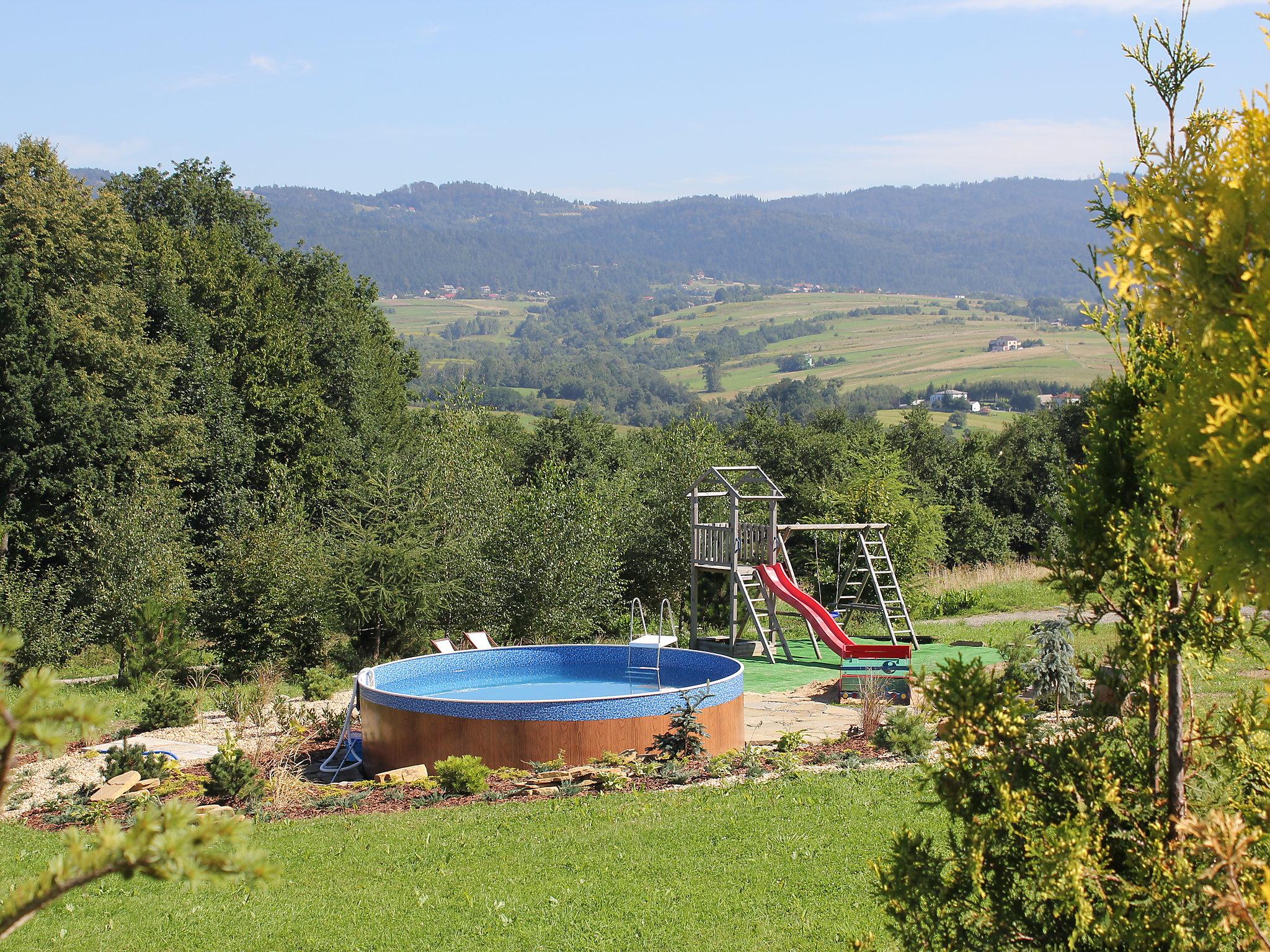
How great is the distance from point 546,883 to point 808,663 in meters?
11.5

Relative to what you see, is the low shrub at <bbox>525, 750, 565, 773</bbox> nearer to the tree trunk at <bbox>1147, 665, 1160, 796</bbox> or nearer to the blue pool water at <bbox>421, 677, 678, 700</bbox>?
the blue pool water at <bbox>421, 677, 678, 700</bbox>

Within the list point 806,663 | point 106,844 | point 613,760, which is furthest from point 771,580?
point 106,844

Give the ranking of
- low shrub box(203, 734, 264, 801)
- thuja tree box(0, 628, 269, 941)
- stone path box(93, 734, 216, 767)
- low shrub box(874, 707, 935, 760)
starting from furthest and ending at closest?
stone path box(93, 734, 216, 767) < low shrub box(874, 707, 935, 760) < low shrub box(203, 734, 264, 801) < thuja tree box(0, 628, 269, 941)

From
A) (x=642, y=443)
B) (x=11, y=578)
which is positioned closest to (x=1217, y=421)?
(x=11, y=578)

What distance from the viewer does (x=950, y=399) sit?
99.6 m

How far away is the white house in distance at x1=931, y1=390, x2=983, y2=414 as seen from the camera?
9650 centimetres

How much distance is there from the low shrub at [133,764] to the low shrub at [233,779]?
100 cm

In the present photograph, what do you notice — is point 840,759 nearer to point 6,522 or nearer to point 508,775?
point 508,775

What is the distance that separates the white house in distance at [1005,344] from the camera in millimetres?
140750

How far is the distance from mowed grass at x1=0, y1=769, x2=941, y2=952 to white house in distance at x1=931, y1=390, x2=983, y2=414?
89119 mm

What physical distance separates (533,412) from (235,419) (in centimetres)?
7471

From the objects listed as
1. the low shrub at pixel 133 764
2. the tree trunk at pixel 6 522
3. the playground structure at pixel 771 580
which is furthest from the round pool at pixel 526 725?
the tree trunk at pixel 6 522

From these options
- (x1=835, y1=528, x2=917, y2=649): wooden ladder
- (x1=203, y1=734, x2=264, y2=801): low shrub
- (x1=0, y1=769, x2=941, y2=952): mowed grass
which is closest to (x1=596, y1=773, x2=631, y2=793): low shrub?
(x1=0, y1=769, x2=941, y2=952): mowed grass

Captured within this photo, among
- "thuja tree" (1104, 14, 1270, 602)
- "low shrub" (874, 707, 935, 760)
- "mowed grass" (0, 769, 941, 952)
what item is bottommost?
"low shrub" (874, 707, 935, 760)
